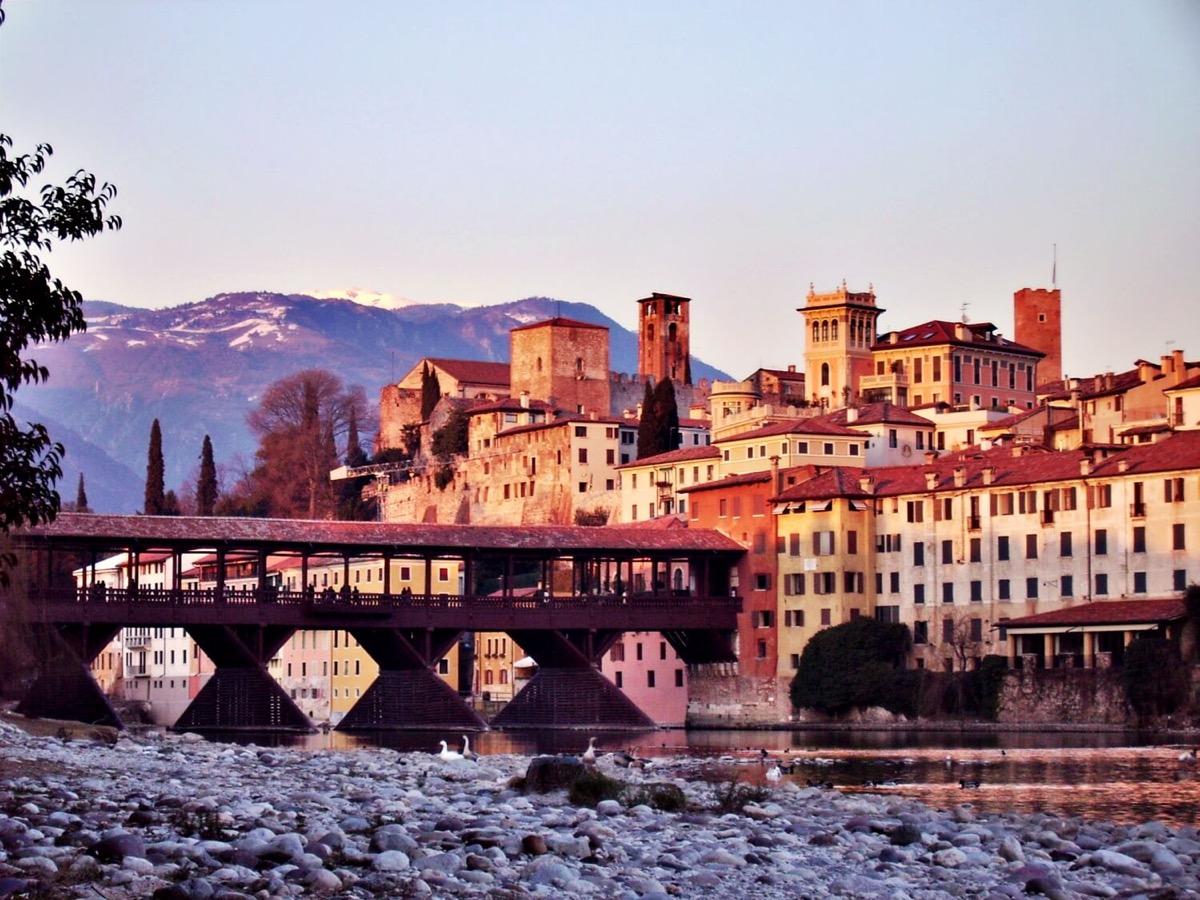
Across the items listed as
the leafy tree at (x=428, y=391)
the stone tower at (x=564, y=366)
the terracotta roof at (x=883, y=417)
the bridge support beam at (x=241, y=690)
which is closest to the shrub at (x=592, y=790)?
the bridge support beam at (x=241, y=690)

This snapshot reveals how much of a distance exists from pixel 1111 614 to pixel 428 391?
7162 centimetres

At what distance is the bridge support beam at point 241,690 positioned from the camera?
56.9 m

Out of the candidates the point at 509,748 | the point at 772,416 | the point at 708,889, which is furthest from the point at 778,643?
the point at 708,889

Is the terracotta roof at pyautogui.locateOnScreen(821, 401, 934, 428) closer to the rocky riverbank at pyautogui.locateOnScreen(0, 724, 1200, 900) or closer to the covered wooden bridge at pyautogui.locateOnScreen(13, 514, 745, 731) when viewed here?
the covered wooden bridge at pyautogui.locateOnScreen(13, 514, 745, 731)

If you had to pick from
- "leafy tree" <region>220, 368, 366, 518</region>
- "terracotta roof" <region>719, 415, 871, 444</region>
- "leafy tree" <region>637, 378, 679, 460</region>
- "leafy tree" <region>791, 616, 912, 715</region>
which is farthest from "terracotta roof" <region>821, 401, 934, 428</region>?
"leafy tree" <region>220, 368, 366, 518</region>

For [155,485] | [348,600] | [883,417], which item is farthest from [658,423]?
[348,600]

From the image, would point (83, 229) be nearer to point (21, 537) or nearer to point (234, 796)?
point (234, 796)

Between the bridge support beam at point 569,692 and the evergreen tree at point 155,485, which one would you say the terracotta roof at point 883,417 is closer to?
the bridge support beam at point 569,692

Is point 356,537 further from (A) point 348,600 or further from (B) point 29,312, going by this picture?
(B) point 29,312

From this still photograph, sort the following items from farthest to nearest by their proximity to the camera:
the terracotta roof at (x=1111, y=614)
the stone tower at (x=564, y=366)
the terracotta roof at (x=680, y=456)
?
the stone tower at (x=564, y=366)
the terracotta roof at (x=680, y=456)
the terracotta roof at (x=1111, y=614)

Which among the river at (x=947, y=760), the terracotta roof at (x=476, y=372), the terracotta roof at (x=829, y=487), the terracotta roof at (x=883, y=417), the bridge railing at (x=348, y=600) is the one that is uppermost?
the terracotta roof at (x=476, y=372)

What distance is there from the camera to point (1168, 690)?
55750 millimetres

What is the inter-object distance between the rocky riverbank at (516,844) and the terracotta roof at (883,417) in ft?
191

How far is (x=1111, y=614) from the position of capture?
58188 millimetres
